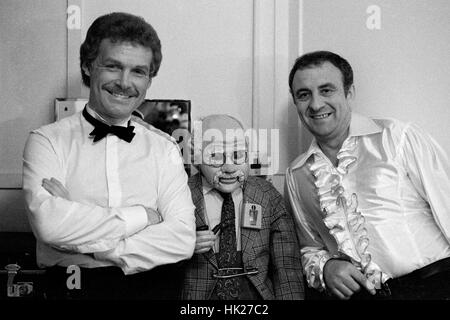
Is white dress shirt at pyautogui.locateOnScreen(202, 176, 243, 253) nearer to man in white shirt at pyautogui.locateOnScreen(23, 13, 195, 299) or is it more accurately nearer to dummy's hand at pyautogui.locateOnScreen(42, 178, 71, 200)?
man in white shirt at pyautogui.locateOnScreen(23, 13, 195, 299)

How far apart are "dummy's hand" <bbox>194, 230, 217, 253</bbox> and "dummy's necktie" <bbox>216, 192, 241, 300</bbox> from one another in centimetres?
11

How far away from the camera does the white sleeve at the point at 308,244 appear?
4.50 feet

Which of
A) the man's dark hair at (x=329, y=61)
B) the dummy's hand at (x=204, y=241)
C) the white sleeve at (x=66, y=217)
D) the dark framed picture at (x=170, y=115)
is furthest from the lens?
the dark framed picture at (x=170, y=115)

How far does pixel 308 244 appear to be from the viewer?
1483 millimetres

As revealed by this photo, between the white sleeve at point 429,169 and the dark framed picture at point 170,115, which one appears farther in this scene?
the dark framed picture at point 170,115

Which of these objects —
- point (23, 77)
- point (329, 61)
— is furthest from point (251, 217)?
point (23, 77)

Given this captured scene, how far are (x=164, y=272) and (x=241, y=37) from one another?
941mm

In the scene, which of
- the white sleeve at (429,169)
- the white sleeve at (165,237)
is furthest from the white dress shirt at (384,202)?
the white sleeve at (165,237)

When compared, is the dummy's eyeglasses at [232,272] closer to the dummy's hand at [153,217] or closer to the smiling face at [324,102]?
the dummy's hand at [153,217]

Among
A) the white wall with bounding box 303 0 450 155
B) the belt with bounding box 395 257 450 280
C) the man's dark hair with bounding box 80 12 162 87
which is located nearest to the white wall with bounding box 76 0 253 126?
the white wall with bounding box 303 0 450 155

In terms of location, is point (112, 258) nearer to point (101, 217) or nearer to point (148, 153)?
point (101, 217)

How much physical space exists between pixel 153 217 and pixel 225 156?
0.33 metres

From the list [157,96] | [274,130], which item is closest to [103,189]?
[157,96]

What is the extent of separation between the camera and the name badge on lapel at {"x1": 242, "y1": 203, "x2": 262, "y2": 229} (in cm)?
140
